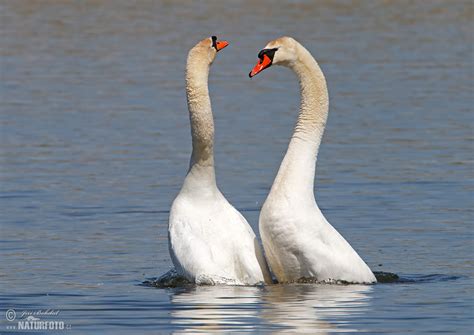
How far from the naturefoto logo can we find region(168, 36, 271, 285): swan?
3.88ft

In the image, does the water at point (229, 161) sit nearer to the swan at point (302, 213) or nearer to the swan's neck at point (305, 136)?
the swan at point (302, 213)

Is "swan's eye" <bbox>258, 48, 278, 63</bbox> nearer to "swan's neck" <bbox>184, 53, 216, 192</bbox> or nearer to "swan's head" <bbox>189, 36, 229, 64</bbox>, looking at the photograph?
"swan's head" <bbox>189, 36, 229, 64</bbox>

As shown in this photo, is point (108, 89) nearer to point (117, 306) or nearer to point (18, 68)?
point (18, 68)

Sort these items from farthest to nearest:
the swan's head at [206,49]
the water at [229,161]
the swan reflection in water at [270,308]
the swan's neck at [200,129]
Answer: the swan's head at [206,49] → the swan's neck at [200,129] → the water at [229,161] → the swan reflection in water at [270,308]

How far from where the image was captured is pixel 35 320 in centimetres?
1120

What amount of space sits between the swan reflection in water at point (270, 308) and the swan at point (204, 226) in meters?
0.14

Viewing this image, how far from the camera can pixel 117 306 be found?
11.6m


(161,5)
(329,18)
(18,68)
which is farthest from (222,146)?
(161,5)

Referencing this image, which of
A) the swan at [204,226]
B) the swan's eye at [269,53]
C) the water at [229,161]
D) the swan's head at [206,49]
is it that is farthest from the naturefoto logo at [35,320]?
the swan's eye at [269,53]

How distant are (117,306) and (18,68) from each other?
16.8 m

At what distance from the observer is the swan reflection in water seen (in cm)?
1070

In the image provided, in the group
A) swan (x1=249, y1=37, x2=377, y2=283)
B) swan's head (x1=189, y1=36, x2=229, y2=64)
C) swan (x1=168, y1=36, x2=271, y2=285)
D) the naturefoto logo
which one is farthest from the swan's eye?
the naturefoto logo

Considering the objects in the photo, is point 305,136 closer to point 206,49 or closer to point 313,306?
point 206,49

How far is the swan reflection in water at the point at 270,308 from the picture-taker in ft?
35.1
